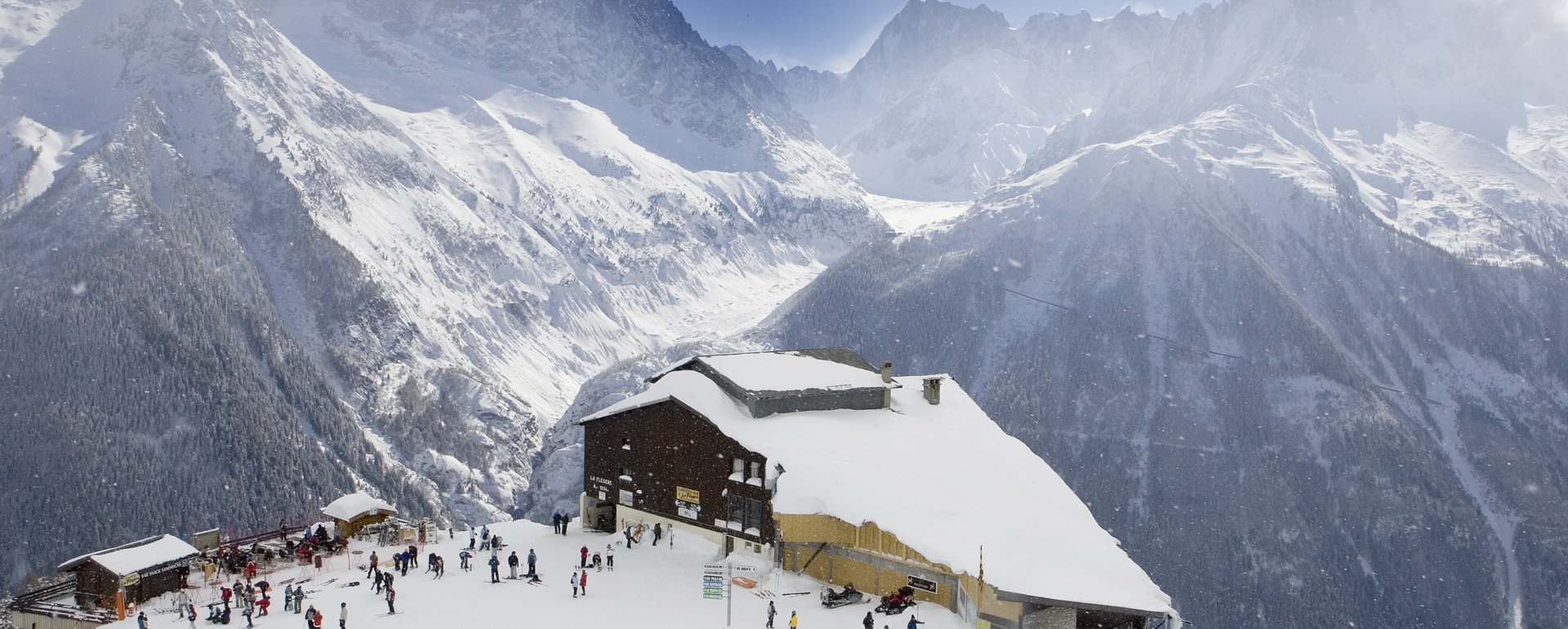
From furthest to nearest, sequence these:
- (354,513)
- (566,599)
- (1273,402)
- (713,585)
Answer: (1273,402) → (354,513) → (566,599) → (713,585)

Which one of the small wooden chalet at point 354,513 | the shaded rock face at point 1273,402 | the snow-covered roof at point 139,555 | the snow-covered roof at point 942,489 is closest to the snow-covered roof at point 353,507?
the small wooden chalet at point 354,513

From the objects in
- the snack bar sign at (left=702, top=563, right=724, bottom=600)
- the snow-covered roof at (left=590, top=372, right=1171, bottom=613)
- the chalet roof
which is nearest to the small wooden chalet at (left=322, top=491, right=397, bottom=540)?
the snow-covered roof at (left=590, top=372, right=1171, bottom=613)

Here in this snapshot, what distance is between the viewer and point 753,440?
4347cm

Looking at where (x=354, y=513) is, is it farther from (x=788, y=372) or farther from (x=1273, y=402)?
(x=1273, y=402)

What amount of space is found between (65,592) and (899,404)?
4233cm

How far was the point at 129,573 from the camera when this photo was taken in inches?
1476

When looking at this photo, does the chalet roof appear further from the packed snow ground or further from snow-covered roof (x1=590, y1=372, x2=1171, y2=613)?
the packed snow ground

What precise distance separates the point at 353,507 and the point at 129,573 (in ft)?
40.7

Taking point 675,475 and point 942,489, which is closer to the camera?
point 942,489

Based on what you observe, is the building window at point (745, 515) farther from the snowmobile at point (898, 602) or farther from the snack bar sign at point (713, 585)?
the snowmobile at point (898, 602)

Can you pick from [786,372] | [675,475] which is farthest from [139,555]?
[786,372]

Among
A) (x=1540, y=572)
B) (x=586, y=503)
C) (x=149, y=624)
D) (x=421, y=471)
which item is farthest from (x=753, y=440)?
(x=1540, y=572)

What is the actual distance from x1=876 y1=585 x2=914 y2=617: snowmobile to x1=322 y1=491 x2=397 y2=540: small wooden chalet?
29.1 m

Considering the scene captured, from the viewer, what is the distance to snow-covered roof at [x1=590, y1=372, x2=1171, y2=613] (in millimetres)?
32844
